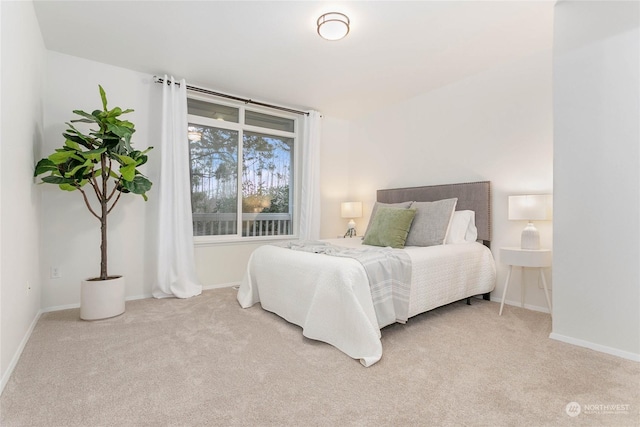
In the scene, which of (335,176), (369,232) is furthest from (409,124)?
(369,232)

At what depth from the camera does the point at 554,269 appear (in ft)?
7.68

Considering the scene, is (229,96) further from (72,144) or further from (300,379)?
(300,379)

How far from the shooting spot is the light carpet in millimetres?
1428

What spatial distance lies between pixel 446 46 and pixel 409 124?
4.61ft

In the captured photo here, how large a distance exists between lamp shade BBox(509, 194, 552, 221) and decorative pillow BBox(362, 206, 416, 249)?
0.90 meters

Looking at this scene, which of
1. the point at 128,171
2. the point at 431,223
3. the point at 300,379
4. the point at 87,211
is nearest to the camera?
the point at 300,379

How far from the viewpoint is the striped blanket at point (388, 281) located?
2.25m

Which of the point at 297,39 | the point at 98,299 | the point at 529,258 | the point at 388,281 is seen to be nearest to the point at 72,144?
the point at 98,299

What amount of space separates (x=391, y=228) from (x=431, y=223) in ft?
1.39

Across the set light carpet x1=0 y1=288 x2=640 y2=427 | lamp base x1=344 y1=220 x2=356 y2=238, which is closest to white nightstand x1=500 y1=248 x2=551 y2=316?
light carpet x1=0 y1=288 x2=640 y2=427

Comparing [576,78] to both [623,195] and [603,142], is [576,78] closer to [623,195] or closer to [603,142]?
[603,142]

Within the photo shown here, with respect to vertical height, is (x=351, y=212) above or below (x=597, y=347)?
above

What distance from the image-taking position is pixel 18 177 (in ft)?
6.87
